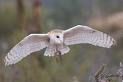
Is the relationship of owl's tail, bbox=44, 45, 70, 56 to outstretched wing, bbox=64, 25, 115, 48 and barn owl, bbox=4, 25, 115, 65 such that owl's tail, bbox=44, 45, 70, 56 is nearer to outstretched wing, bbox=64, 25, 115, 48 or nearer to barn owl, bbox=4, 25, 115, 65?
barn owl, bbox=4, 25, 115, 65

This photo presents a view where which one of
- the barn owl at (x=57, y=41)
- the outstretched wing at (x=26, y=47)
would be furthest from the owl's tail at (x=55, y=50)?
the outstretched wing at (x=26, y=47)

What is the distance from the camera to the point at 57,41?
3.88 meters

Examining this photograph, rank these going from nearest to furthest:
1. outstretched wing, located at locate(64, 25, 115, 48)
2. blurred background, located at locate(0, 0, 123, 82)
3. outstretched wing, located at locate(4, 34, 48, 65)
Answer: outstretched wing, located at locate(4, 34, 48, 65)
outstretched wing, located at locate(64, 25, 115, 48)
blurred background, located at locate(0, 0, 123, 82)

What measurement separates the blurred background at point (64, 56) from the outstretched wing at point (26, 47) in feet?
1.16

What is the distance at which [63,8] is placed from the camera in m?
16.8

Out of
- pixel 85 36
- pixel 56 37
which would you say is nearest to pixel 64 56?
pixel 85 36

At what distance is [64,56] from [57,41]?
4088mm

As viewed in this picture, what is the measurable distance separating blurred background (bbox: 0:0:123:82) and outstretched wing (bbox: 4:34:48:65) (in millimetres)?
354

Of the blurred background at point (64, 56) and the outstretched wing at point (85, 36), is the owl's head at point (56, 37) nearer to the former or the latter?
the outstretched wing at point (85, 36)

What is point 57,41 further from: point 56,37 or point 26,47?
point 26,47

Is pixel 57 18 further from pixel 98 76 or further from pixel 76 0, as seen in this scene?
pixel 98 76

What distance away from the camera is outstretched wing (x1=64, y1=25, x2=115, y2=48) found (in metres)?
4.00

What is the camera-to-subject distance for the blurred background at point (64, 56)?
5816mm

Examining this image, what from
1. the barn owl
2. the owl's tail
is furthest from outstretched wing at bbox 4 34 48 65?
the owl's tail
